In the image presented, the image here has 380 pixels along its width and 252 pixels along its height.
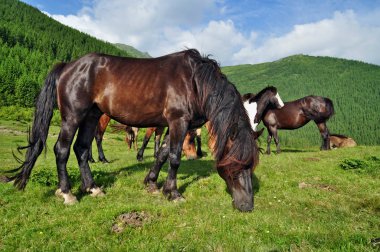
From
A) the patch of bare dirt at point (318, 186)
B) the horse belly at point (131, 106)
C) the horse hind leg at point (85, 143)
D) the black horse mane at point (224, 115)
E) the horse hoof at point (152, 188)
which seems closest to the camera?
the black horse mane at point (224, 115)

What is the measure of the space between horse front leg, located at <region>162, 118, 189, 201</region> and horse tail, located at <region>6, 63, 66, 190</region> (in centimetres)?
→ 288

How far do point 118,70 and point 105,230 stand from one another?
12.2 ft

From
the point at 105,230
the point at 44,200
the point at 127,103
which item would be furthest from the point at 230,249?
the point at 44,200

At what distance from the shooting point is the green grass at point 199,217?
171 inches

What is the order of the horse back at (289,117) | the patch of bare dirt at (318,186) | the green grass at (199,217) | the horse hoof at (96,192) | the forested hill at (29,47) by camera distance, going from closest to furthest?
the green grass at (199,217), the horse hoof at (96,192), the patch of bare dirt at (318,186), the horse back at (289,117), the forested hill at (29,47)

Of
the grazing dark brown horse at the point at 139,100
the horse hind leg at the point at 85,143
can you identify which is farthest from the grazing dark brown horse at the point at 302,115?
the horse hind leg at the point at 85,143

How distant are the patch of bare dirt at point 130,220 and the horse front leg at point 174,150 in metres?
1.37

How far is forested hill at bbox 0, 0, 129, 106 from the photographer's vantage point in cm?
7550

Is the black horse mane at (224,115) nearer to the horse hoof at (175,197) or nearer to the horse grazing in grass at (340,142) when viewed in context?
the horse hoof at (175,197)

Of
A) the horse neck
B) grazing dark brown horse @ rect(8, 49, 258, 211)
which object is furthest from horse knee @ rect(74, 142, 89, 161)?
the horse neck

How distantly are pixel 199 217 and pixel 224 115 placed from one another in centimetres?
208

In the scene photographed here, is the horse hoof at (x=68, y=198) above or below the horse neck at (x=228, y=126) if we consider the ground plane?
below

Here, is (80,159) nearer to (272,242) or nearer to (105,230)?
(105,230)

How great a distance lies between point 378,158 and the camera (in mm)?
10867
